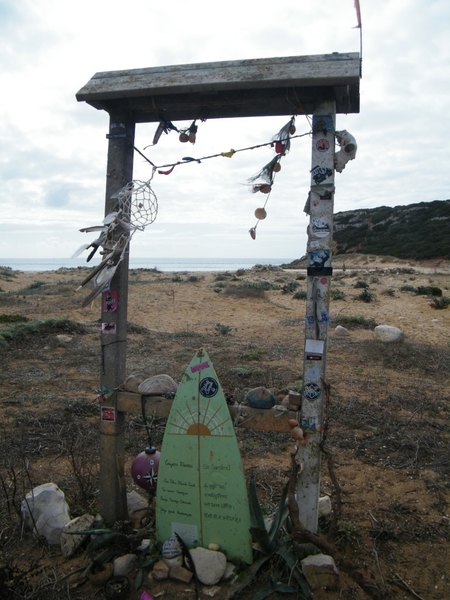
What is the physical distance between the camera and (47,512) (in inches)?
124

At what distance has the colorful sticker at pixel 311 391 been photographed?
2.78 m

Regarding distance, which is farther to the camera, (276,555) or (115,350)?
(115,350)

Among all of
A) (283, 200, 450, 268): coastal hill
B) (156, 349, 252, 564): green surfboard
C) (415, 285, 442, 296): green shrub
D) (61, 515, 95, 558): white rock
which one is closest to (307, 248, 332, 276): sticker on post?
(156, 349, 252, 564): green surfboard

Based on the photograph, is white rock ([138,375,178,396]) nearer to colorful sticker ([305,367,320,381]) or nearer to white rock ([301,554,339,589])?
colorful sticker ([305,367,320,381])

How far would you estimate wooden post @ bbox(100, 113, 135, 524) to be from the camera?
3.12 meters

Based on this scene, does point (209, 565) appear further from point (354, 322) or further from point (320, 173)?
point (354, 322)

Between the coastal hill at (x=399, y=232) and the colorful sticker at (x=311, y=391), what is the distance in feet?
117

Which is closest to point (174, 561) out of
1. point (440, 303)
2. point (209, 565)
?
point (209, 565)

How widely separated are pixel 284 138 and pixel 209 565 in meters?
2.58

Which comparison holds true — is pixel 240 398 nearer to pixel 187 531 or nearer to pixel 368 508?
pixel 187 531

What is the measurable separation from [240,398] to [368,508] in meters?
1.50

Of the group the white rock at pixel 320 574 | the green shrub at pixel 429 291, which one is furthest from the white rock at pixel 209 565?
the green shrub at pixel 429 291

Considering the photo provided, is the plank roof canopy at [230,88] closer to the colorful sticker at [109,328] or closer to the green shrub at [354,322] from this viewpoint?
the colorful sticker at [109,328]

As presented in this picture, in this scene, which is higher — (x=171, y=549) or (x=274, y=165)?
(x=274, y=165)
